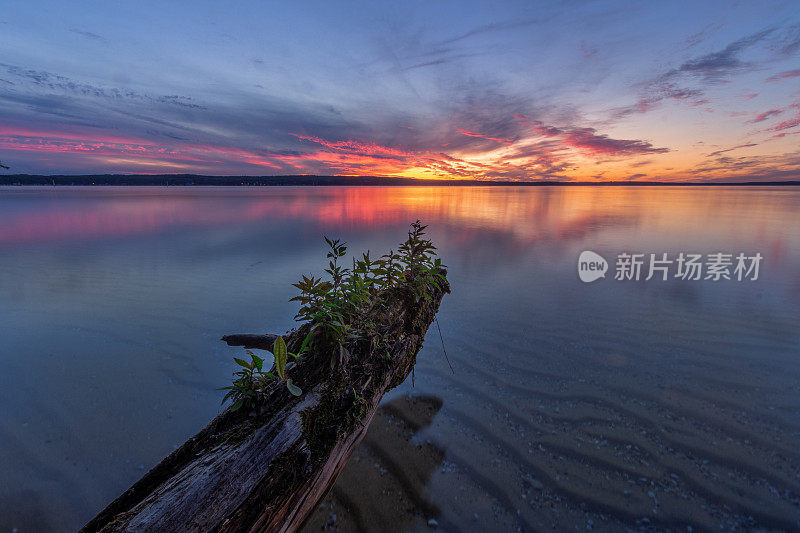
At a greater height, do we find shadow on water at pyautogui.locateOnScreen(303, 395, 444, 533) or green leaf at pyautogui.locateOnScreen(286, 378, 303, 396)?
green leaf at pyautogui.locateOnScreen(286, 378, 303, 396)

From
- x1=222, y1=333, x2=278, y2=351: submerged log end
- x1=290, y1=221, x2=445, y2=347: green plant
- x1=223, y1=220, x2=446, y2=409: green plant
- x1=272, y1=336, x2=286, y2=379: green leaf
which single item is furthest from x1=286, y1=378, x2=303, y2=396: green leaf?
x1=222, y1=333, x2=278, y2=351: submerged log end

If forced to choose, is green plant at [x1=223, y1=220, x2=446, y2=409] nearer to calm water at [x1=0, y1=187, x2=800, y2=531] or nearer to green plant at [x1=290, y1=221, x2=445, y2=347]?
Answer: green plant at [x1=290, y1=221, x2=445, y2=347]

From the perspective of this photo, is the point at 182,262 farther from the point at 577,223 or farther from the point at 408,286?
the point at 577,223

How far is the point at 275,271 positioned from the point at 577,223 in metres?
21.2

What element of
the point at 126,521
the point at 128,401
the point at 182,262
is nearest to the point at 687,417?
the point at 126,521

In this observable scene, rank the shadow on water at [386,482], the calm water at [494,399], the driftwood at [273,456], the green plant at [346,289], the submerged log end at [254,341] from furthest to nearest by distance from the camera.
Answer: the submerged log end at [254,341] → the calm water at [494,399] → the shadow on water at [386,482] → the green plant at [346,289] → the driftwood at [273,456]

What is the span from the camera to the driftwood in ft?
5.13

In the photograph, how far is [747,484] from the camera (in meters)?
3.19

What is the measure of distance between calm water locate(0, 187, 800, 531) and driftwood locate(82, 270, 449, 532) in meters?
1.54

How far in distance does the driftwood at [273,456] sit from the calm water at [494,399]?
5.06 feet

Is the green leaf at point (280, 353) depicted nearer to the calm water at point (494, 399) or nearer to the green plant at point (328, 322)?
the green plant at point (328, 322)

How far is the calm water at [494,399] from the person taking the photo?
123 inches

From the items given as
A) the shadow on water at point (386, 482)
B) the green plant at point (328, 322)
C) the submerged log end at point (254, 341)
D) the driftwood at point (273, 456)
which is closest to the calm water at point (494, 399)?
the shadow on water at point (386, 482)

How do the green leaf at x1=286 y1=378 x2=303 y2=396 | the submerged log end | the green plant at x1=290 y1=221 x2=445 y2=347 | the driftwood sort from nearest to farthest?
1. the driftwood
2. the green leaf at x1=286 y1=378 x2=303 y2=396
3. the green plant at x1=290 y1=221 x2=445 y2=347
4. the submerged log end
